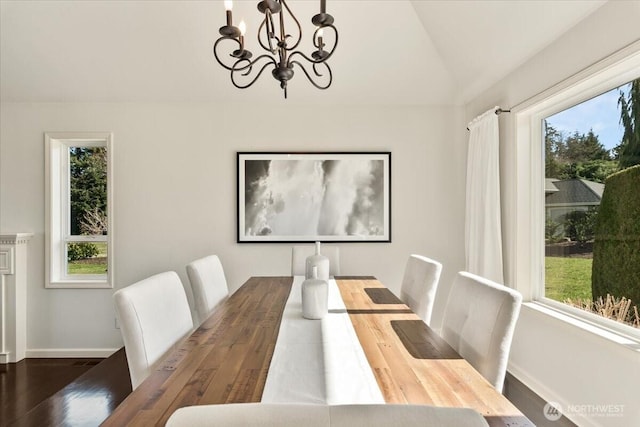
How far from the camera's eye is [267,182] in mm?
3578

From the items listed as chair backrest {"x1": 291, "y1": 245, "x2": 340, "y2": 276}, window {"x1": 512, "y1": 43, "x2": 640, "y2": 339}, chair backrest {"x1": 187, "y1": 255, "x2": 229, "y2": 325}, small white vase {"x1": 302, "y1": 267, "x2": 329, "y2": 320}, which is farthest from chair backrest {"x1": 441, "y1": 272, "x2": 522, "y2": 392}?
chair backrest {"x1": 291, "y1": 245, "x2": 340, "y2": 276}

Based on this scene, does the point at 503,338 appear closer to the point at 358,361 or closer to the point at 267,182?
the point at 358,361

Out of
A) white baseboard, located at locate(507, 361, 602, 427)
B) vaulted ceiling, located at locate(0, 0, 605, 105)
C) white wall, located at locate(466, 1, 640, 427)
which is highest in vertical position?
vaulted ceiling, located at locate(0, 0, 605, 105)

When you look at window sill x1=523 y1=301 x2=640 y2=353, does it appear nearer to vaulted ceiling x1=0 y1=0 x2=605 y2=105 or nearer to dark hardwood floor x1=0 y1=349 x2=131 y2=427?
vaulted ceiling x1=0 y1=0 x2=605 y2=105

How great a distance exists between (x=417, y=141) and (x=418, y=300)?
1878 mm

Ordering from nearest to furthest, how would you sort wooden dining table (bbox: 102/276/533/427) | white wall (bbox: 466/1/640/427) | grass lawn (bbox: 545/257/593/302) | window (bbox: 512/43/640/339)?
wooden dining table (bbox: 102/276/533/427) → white wall (bbox: 466/1/640/427) → window (bbox: 512/43/640/339) → grass lawn (bbox: 545/257/593/302)

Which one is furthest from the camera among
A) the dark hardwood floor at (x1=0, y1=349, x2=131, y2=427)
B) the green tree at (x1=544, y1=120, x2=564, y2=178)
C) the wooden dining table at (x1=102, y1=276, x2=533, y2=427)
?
the green tree at (x1=544, y1=120, x2=564, y2=178)

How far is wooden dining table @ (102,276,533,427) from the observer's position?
0.91 m

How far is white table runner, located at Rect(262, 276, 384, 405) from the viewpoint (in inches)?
38.4

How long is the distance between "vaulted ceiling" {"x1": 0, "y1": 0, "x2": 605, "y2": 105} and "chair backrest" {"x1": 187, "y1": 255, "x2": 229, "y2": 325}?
187 centimetres

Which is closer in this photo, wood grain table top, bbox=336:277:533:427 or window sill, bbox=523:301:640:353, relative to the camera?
wood grain table top, bbox=336:277:533:427

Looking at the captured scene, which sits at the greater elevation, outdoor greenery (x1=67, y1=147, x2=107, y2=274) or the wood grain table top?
outdoor greenery (x1=67, y1=147, x2=107, y2=274)

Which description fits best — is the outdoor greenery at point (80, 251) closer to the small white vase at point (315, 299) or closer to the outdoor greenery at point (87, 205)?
the outdoor greenery at point (87, 205)

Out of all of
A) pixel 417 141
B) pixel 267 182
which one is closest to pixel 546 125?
pixel 417 141
